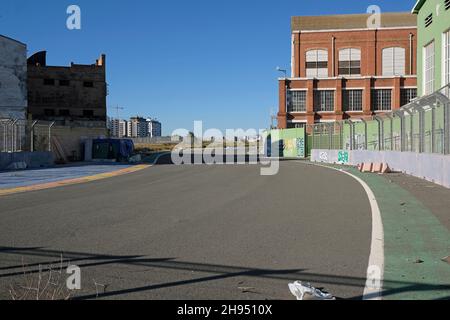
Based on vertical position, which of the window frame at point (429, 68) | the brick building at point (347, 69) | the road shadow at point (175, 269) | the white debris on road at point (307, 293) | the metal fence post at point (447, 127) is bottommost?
the road shadow at point (175, 269)

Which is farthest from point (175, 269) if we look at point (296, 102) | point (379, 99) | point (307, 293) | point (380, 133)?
point (379, 99)

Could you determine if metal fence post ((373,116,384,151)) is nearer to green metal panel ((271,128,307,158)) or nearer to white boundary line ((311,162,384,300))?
white boundary line ((311,162,384,300))

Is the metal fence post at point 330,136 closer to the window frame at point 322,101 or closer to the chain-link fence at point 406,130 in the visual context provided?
the chain-link fence at point 406,130

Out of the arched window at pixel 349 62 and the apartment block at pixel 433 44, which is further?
the arched window at pixel 349 62

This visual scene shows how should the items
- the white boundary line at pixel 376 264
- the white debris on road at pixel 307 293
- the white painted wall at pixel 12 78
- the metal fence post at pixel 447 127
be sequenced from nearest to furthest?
1. the white debris on road at pixel 307 293
2. the white boundary line at pixel 376 264
3. the metal fence post at pixel 447 127
4. the white painted wall at pixel 12 78

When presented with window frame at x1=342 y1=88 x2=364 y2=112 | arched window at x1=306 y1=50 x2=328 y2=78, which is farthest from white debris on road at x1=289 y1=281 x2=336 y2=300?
arched window at x1=306 y1=50 x2=328 y2=78

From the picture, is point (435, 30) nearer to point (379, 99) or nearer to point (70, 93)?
point (379, 99)

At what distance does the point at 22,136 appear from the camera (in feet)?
106

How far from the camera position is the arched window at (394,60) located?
64250 millimetres

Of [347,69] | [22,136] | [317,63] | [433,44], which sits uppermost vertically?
[317,63]

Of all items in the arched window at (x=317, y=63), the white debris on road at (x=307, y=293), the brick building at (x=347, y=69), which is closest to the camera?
the white debris on road at (x=307, y=293)

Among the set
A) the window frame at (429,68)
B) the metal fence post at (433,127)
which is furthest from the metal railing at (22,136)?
the window frame at (429,68)

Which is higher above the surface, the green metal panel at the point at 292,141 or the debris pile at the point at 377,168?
the green metal panel at the point at 292,141

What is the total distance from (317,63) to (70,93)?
3155cm
